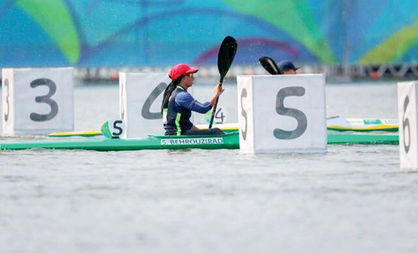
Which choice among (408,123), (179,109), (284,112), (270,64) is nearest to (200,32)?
(270,64)

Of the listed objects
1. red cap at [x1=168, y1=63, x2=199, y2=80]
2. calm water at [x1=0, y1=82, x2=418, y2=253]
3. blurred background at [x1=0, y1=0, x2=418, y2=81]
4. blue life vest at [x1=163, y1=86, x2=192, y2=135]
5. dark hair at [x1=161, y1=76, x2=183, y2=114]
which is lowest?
calm water at [x1=0, y1=82, x2=418, y2=253]

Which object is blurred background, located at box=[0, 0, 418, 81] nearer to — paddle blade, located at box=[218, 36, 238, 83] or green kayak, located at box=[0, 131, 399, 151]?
paddle blade, located at box=[218, 36, 238, 83]

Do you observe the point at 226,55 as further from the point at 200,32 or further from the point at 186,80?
the point at 200,32

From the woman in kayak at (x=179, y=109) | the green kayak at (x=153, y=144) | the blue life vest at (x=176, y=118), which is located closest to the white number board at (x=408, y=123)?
the green kayak at (x=153, y=144)

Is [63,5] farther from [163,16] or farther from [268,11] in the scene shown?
[268,11]

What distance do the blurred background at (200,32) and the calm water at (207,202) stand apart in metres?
21.9

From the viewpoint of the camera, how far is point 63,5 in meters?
38.8

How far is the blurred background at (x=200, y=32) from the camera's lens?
38.2 m

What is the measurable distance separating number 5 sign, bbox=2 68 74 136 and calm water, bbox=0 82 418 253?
4455mm

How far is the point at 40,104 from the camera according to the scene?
21.2 metres

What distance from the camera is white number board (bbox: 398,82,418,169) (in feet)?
41.7

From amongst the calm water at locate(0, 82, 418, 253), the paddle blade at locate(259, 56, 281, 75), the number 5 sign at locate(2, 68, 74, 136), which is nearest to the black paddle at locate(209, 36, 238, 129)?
the paddle blade at locate(259, 56, 281, 75)

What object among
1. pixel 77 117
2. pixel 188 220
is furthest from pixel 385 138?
pixel 77 117

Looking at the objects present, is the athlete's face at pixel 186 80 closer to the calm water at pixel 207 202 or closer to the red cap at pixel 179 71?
the red cap at pixel 179 71
